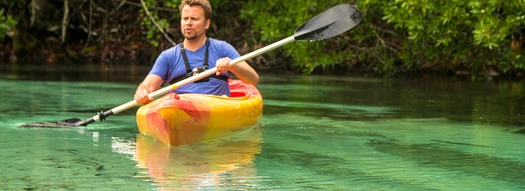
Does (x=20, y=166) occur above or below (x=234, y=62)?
below

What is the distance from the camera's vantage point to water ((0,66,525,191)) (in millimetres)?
5441

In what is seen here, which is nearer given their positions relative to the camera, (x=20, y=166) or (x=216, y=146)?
(x=20, y=166)

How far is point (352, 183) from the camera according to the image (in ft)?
17.7

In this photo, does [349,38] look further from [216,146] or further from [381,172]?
[381,172]

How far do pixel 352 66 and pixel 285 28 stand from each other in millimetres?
2340

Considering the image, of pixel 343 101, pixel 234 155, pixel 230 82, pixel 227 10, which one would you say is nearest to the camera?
pixel 234 155

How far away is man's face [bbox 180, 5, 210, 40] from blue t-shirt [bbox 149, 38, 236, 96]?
156 mm

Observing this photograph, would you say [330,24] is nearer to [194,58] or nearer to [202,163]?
[194,58]

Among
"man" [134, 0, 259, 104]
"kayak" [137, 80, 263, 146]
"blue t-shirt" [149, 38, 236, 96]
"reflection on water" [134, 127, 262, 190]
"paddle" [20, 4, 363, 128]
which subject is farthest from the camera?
"paddle" [20, 4, 363, 128]

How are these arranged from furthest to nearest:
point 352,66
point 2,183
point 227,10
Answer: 1. point 227,10
2. point 352,66
3. point 2,183

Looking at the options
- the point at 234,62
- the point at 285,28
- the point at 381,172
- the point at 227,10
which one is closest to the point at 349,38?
the point at 285,28

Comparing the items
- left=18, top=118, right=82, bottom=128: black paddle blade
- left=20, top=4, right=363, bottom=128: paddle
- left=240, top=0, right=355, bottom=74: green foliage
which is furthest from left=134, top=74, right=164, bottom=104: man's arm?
left=240, top=0, right=355, bottom=74: green foliage

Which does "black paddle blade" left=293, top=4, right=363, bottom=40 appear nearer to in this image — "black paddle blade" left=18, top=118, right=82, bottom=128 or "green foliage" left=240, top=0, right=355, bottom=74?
"black paddle blade" left=18, top=118, right=82, bottom=128

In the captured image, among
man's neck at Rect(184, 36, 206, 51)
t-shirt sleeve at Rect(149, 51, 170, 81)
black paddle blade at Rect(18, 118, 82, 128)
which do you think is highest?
man's neck at Rect(184, 36, 206, 51)
